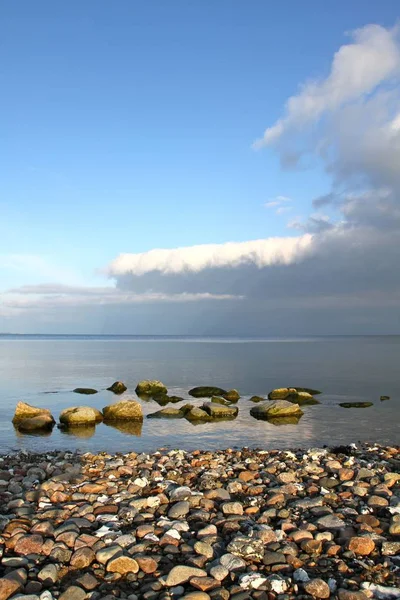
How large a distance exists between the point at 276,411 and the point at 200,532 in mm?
18999

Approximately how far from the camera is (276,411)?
27.2m

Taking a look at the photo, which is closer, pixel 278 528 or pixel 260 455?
pixel 278 528

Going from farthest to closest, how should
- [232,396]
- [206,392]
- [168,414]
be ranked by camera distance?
1. [206,392]
2. [232,396]
3. [168,414]

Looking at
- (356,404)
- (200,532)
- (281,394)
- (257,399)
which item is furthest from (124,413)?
(200,532)

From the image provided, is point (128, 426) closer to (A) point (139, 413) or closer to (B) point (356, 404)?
(A) point (139, 413)

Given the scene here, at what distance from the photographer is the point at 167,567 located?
7633mm

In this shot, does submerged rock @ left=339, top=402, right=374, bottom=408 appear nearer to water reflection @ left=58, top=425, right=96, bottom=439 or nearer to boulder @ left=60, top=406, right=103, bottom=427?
boulder @ left=60, top=406, right=103, bottom=427

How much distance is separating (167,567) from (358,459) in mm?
10213

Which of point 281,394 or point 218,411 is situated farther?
point 281,394

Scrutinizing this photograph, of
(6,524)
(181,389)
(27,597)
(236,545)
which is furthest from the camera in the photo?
(181,389)

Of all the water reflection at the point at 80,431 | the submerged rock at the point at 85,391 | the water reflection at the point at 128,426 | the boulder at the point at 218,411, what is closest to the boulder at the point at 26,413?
the water reflection at the point at 80,431

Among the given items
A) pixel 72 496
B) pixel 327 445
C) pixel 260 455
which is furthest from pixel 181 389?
pixel 72 496

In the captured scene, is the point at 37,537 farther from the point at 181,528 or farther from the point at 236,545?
the point at 236,545

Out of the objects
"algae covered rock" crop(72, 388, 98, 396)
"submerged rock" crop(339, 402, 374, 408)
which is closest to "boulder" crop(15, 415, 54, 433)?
"algae covered rock" crop(72, 388, 98, 396)
